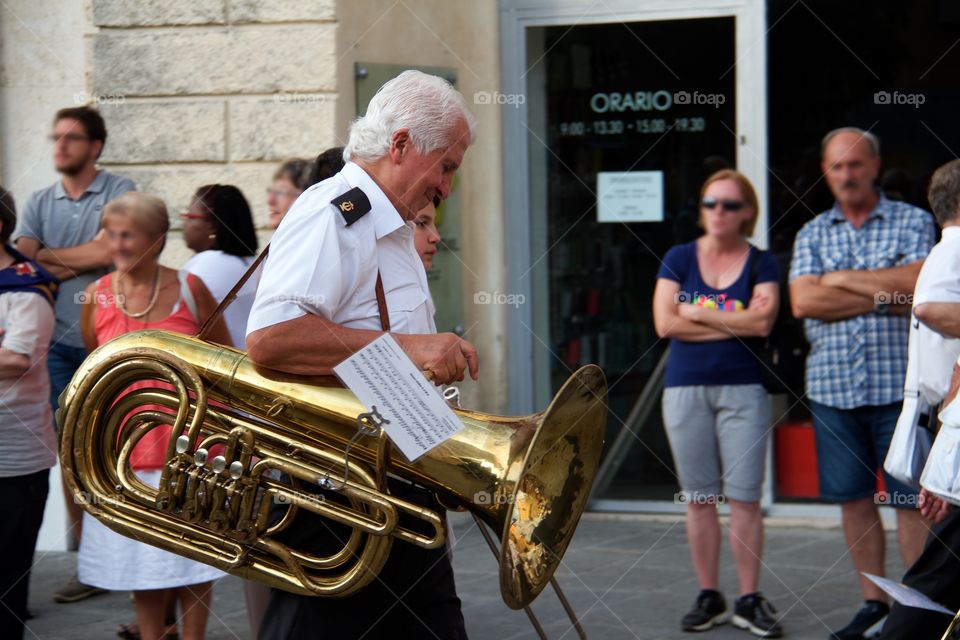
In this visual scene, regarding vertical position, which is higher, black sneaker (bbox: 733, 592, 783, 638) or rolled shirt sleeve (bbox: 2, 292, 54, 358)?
rolled shirt sleeve (bbox: 2, 292, 54, 358)

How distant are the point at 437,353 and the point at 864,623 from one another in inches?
116

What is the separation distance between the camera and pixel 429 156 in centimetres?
295

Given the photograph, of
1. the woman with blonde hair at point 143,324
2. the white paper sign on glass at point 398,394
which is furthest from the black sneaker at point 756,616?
the white paper sign on glass at point 398,394

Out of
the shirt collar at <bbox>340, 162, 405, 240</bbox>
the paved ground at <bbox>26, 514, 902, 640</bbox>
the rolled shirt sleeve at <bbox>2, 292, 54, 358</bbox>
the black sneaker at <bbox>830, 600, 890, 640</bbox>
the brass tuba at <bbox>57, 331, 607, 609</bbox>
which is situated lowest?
the paved ground at <bbox>26, 514, 902, 640</bbox>

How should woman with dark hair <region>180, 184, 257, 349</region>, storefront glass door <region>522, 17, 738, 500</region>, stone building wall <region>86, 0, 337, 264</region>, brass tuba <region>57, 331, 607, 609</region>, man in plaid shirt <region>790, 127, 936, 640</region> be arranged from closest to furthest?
brass tuba <region>57, 331, 607, 609</region>
woman with dark hair <region>180, 184, 257, 349</region>
man in plaid shirt <region>790, 127, 936, 640</region>
stone building wall <region>86, 0, 337, 264</region>
storefront glass door <region>522, 17, 738, 500</region>

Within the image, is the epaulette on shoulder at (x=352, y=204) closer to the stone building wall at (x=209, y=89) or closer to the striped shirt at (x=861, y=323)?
the striped shirt at (x=861, y=323)

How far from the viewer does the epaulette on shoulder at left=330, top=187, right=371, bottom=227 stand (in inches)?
111

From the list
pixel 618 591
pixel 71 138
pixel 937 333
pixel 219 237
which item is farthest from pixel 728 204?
pixel 71 138

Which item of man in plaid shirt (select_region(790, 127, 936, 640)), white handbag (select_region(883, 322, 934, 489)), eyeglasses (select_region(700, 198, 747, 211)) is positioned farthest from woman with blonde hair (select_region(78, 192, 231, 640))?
man in plaid shirt (select_region(790, 127, 936, 640))

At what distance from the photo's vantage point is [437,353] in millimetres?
2787

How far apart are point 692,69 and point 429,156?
448cm

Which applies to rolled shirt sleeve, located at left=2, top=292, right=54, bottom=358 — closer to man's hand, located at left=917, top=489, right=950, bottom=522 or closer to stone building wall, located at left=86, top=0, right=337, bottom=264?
stone building wall, located at left=86, top=0, right=337, bottom=264

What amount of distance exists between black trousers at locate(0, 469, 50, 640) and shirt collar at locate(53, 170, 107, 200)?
205 centimetres

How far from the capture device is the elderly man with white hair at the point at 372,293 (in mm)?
2762
